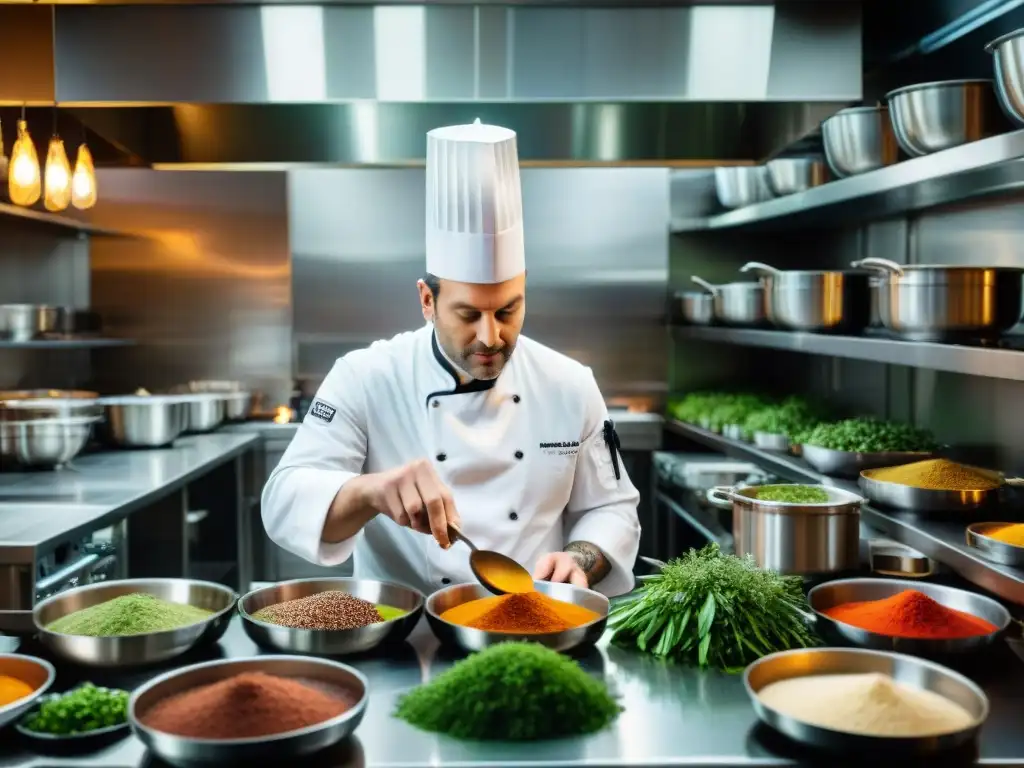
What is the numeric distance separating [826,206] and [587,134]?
42.0 inches

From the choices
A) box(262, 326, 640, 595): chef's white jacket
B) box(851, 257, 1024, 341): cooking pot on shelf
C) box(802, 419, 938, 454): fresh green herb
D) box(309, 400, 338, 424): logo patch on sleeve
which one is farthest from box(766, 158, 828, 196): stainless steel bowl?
box(309, 400, 338, 424): logo patch on sleeve

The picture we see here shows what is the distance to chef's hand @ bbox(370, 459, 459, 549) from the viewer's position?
1.82 m

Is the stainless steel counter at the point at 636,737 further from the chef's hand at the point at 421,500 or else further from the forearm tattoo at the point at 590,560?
the forearm tattoo at the point at 590,560

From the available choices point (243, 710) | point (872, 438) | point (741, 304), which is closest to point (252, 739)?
point (243, 710)

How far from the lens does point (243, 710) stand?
135cm

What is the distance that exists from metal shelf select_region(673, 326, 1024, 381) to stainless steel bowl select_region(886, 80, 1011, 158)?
53cm

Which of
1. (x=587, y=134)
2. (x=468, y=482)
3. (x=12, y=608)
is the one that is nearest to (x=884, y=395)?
(x=587, y=134)

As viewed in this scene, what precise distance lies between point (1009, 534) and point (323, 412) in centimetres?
162

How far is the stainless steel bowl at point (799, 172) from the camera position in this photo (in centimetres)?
389

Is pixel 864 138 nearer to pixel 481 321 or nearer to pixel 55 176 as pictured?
pixel 481 321

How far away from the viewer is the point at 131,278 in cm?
530

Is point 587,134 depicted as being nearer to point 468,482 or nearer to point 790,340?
point 790,340

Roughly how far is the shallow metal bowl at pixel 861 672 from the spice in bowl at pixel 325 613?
65cm

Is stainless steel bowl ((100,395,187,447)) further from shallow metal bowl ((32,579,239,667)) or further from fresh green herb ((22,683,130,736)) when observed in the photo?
fresh green herb ((22,683,130,736))
